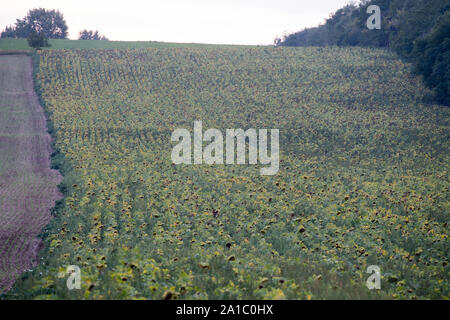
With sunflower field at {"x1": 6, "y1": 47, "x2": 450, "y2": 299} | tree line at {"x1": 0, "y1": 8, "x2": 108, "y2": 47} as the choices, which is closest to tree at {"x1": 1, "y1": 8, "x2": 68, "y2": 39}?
tree line at {"x1": 0, "y1": 8, "x2": 108, "y2": 47}

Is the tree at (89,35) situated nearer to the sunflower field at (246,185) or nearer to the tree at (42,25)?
the tree at (42,25)

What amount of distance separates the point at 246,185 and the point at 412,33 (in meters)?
44.3

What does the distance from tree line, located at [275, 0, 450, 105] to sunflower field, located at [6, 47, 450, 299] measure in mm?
2745

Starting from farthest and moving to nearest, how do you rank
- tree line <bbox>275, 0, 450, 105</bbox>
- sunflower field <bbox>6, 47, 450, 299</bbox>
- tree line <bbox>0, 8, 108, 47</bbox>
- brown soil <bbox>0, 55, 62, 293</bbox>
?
tree line <bbox>0, 8, 108, 47</bbox>
tree line <bbox>275, 0, 450, 105</bbox>
brown soil <bbox>0, 55, 62, 293</bbox>
sunflower field <bbox>6, 47, 450, 299</bbox>

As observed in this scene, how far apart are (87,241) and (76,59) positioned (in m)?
50.2

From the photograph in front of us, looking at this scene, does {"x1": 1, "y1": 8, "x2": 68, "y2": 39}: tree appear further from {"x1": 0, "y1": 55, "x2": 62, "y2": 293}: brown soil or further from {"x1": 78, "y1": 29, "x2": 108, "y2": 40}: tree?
{"x1": 0, "y1": 55, "x2": 62, "y2": 293}: brown soil

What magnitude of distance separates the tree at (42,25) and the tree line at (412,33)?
73.6 m

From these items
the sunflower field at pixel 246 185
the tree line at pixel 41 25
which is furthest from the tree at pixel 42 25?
the sunflower field at pixel 246 185

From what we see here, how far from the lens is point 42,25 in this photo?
11294cm

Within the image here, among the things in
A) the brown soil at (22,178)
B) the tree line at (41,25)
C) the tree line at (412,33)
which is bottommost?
the brown soil at (22,178)

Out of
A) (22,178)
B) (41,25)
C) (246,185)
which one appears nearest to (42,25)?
(41,25)

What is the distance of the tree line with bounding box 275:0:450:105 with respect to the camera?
39656 millimetres

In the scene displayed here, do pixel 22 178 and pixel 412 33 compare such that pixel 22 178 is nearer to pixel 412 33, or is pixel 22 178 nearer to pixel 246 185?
pixel 246 185

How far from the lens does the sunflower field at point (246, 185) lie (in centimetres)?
823
